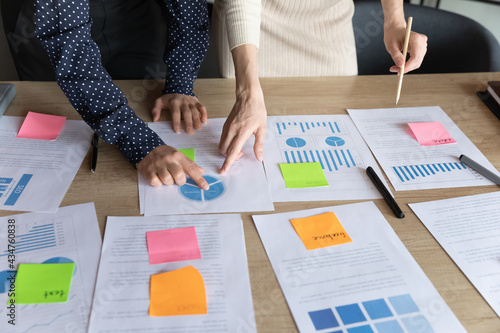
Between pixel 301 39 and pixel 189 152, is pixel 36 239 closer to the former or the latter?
pixel 189 152

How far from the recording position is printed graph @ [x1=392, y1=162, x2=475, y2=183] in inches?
38.5

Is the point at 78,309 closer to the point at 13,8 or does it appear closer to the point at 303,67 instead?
the point at 303,67

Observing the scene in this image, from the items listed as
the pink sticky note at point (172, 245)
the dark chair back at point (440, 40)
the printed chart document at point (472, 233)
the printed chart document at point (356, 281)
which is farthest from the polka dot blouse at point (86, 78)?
the dark chair back at point (440, 40)

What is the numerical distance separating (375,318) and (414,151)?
0.52 metres

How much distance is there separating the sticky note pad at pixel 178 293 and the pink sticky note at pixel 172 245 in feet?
0.10

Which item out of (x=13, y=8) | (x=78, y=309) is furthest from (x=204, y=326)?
(x=13, y=8)

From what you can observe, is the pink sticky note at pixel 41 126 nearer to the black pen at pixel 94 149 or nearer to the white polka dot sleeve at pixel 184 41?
the black pen at pixel 94 149

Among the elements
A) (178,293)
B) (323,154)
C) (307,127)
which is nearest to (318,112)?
(307,127)

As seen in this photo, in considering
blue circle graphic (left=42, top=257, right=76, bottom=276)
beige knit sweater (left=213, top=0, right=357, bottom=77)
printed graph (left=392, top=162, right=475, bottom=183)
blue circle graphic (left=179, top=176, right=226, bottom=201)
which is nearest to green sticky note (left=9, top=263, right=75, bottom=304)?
blue circle graphic (left=42, top=257, right=76, bottom=276)

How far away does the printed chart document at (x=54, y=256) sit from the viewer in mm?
658

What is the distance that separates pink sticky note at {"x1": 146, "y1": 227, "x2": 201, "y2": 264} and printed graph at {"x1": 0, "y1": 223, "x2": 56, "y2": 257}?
18 cm

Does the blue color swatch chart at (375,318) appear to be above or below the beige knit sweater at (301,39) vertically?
below

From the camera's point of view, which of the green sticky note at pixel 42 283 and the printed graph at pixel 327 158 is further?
the printed graph at pixel 327 158

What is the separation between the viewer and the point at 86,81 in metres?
0.99
